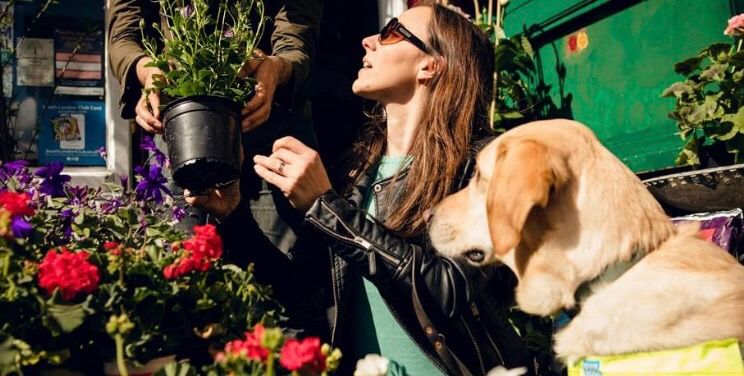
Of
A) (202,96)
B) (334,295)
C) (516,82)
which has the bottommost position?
(334,295)

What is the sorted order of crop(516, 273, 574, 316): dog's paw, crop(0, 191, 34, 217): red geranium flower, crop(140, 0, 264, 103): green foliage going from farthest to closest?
1. crop(140, 0, 264, 103): green foliage
2. crop(516, 273, 574, 316): dog's paw
3. crop(0, 191, 34, 217): red geranium flower

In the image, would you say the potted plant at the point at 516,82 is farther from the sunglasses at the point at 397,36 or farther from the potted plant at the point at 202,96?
the potted plant at the point at 202,96

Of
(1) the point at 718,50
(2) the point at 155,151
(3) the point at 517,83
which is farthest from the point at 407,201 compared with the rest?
(3) the point at 517,83

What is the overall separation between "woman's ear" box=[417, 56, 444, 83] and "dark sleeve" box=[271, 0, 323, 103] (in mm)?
427

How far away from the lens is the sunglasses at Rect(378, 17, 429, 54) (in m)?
2.64

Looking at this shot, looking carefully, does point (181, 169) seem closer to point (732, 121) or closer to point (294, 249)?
point (294, 249)

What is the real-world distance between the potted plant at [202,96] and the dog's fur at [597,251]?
0.78 m

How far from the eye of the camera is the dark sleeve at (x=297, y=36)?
2.54 metres

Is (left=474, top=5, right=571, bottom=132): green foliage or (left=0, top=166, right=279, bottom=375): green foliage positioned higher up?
(left=474, top=5, right=571, bottom=132): green foliage

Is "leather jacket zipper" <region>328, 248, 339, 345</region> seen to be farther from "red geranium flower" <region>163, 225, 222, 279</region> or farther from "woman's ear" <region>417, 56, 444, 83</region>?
"red geranium flower" <region>163, 225, 222, 279</region>

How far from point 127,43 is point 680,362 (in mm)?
2066

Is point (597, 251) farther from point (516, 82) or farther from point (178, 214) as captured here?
point (516, 82)

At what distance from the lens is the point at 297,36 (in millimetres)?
2684

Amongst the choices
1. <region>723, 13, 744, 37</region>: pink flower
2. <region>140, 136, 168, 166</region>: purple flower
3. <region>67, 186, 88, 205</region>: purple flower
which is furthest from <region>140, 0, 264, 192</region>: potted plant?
<region>723, 13, 744, 37</region>: pink flower
